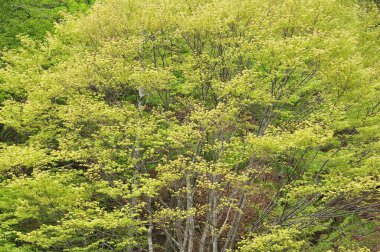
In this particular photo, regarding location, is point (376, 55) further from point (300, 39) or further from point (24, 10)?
point (24, 10)

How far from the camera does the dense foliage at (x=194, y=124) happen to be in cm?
1274

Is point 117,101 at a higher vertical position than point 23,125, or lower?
higher

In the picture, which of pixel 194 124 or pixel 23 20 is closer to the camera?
pixel 194 124

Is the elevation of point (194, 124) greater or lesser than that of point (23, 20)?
lesser

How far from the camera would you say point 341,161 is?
45.9ft

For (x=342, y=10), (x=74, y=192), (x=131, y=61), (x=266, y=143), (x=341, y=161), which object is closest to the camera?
(x=266, y=143)

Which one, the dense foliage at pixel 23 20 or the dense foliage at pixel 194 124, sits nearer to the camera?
the dense foliage at pixel 194 124

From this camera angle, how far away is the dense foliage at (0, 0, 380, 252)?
12742mm

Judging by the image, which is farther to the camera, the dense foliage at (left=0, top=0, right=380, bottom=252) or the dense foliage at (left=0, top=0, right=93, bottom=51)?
the dense foliage at (left=0, top=0, right=93, bottom=51)

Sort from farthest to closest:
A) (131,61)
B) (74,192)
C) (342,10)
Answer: (342,10) → (131,61) → (74,192)

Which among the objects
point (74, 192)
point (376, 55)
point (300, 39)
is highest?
point (300, 39)

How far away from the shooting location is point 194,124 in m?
12.9

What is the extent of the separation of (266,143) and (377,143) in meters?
4.53

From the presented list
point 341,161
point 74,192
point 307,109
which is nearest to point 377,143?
point 341,161
